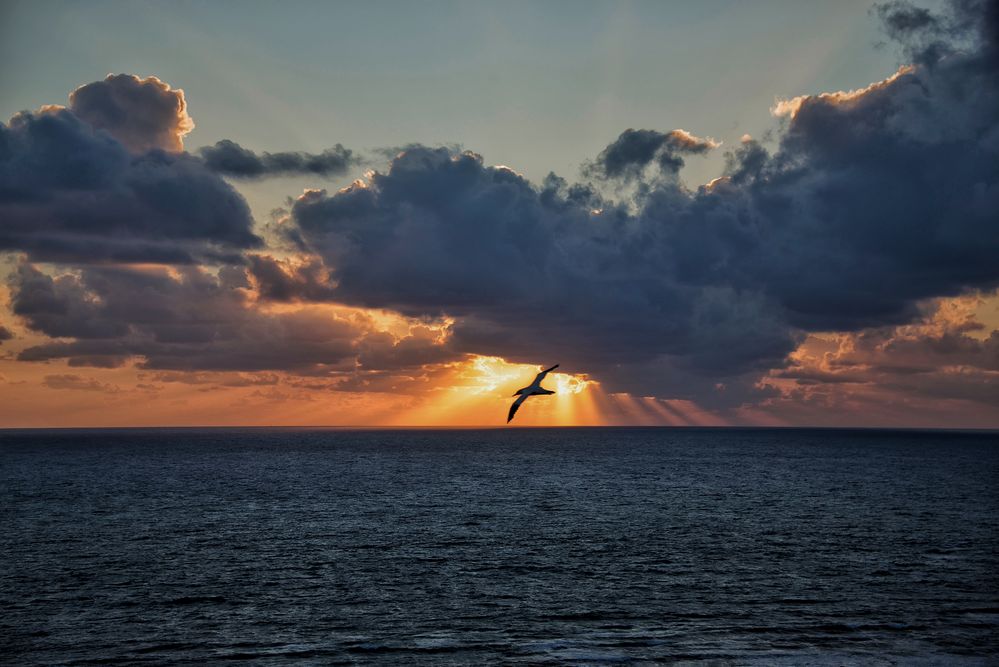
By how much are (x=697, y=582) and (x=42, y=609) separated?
4937 centimetres

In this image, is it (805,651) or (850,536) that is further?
(850,536)

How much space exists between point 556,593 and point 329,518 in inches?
2027

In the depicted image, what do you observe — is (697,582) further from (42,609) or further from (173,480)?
(173,480)

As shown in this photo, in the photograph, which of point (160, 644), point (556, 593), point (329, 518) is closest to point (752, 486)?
point (329, 518)

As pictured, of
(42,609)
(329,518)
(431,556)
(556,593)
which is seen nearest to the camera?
(42,609)

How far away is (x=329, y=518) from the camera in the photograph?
105 meters

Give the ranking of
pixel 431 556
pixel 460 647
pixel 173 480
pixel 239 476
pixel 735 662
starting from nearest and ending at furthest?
1. pixel 735 662
2. pixel 460 647
3. pixel 431 556
4. pixel 173 480
5. pixel 239 476

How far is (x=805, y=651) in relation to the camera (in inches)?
1847

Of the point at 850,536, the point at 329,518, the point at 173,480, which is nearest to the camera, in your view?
the point at 850,536

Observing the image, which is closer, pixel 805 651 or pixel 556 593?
pixel 805 651

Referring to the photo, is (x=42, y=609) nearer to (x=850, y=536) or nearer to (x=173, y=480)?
(x=850, y=536)

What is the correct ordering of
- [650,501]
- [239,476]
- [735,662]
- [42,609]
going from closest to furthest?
1. [735,662]
2. [42,609]
3. [650,501]
4. [239,476]

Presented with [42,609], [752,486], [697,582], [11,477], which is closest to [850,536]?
[697,582]

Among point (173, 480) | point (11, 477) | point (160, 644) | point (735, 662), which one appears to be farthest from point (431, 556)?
point (11, 477)
